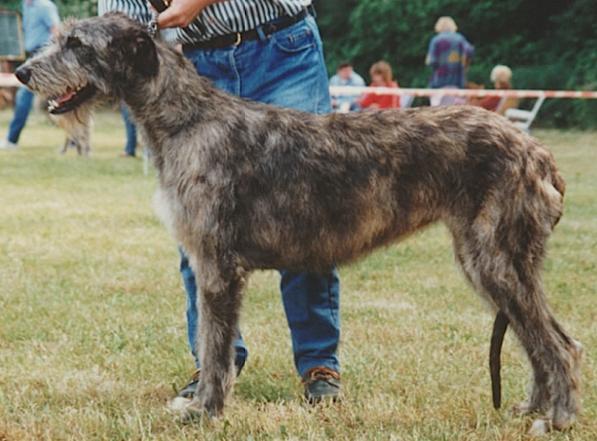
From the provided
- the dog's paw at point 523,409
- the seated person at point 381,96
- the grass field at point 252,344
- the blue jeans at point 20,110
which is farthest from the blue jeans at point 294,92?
the seated person at point 381,96

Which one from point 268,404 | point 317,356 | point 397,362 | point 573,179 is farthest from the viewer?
point 573,179

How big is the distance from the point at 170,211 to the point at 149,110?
46 cm

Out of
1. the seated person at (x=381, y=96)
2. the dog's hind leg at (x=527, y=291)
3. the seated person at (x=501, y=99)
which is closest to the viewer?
the dog's hind leg at (x=527, y=291)

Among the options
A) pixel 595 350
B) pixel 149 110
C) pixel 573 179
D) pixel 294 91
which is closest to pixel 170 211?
pixel 149 110

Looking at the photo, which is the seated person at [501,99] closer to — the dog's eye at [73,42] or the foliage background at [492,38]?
the foliage background at [492,38]

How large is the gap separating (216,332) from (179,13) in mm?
1419

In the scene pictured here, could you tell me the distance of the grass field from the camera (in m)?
4.54

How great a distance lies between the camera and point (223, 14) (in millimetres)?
4898

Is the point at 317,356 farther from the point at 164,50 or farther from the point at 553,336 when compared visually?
the point at 164,50

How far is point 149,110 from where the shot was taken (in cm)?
458

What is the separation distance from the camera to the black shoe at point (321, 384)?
197 inches

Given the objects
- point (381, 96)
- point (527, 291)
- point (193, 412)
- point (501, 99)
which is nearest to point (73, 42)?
point (193, 412)

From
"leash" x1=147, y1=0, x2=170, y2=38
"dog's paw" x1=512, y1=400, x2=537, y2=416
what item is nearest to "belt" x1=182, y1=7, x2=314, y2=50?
"leash" x1=147, y1=0, x2=170, y2=38

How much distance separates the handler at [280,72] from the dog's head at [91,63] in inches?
15.7
